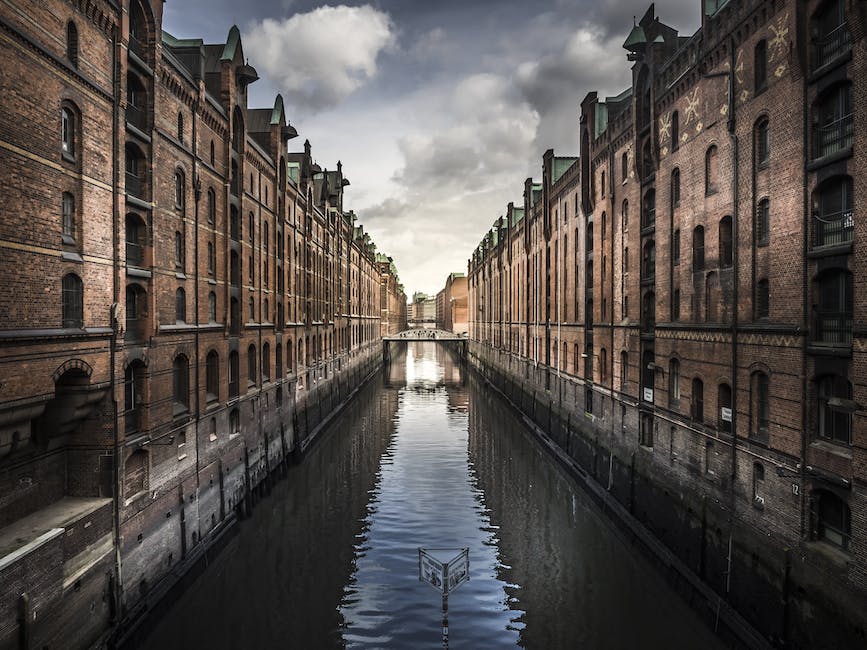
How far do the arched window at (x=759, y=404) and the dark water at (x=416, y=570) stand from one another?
4.86 metres

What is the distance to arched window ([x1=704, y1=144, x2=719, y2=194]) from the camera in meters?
16.4

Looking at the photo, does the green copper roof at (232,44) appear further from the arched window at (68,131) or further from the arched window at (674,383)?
the arched window at (674,383)

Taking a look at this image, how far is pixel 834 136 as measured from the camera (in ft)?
A: 37.7

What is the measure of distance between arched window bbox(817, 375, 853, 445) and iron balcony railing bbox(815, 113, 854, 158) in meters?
4.77

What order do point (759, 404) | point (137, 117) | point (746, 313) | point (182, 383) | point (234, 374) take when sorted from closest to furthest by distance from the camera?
1. point (759, 404)
2. point (746, 313)
3. point (137, 117)
4. point (182, 383)
5. point (234, 374)

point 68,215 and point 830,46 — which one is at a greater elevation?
point 830,46

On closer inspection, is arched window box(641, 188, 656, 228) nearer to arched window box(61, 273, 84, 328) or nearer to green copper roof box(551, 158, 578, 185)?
green copper roof box(551, 158, 578, 185)

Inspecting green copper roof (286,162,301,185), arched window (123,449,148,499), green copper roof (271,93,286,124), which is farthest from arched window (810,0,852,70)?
green copper roof (286,162,301,185)

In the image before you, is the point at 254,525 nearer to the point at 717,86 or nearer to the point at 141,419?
the point at 141,419

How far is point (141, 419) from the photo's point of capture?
14.2 m

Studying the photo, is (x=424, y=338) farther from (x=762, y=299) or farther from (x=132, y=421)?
(x=762, y=299)

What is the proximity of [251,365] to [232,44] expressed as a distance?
43.4 ft

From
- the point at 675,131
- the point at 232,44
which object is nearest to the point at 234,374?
the point at 232,44

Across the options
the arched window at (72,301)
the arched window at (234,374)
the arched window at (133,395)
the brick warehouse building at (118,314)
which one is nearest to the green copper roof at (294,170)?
the brick warehouse building at (118,314)
